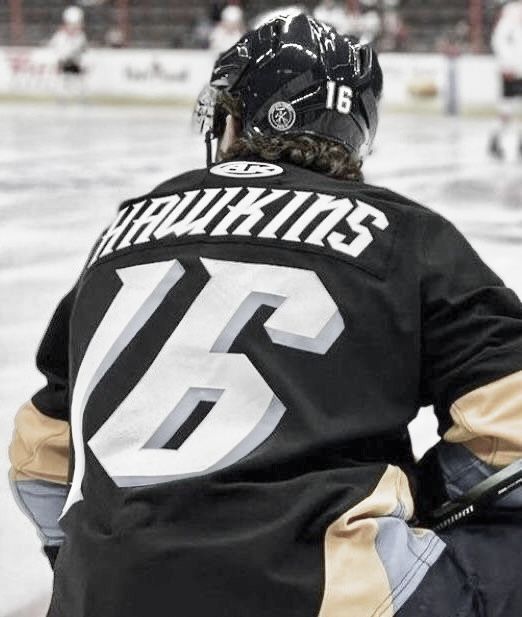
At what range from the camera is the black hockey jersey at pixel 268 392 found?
3.94 ft

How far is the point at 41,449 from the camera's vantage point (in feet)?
5.20

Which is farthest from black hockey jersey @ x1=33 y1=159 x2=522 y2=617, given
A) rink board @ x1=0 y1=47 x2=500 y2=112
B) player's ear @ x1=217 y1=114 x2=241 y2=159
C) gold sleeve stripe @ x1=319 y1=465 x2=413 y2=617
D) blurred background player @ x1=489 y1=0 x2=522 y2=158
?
rink board @ x1=0 y1=47 x2=500 y2=112

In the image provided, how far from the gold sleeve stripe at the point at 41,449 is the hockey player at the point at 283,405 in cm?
20

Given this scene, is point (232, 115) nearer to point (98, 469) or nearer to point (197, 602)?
point (98, 469)

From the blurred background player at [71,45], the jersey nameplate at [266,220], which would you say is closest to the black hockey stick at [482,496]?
the jersey nameplate at [266,220]

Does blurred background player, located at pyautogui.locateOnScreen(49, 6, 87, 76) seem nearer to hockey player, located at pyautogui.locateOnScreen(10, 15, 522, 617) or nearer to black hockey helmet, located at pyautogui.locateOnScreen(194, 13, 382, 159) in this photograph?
black hockey helmet, located at pyautogui.locateOnScreen(194, 13, 382, 159)

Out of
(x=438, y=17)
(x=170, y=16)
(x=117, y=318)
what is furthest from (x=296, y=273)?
(x=170, y=16)

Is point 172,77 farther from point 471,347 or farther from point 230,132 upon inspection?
point 471,347

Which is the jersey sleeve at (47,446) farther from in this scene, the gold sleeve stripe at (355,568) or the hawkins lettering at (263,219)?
the gold sleeve stripe at (355,568)

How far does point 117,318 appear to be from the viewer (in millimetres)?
1303

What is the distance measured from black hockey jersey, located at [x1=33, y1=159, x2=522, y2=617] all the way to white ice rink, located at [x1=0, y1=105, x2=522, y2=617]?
0.75m

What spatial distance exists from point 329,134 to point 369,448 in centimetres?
44

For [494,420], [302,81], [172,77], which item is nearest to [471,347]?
[494,420]

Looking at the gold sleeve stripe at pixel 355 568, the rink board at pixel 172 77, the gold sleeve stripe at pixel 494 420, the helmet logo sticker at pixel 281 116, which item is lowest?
the rink board at pixel 172 77
